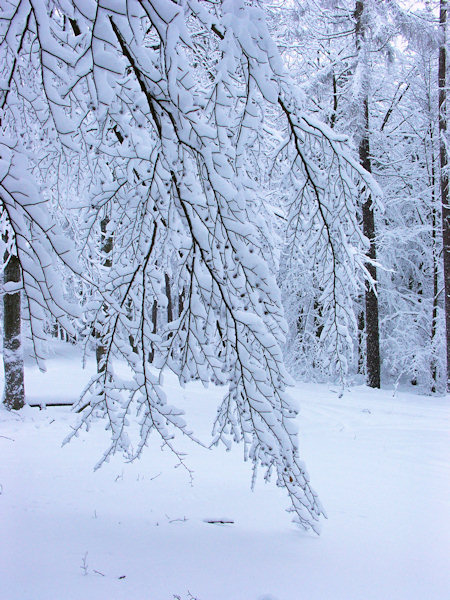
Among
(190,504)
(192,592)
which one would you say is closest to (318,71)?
(190,504)

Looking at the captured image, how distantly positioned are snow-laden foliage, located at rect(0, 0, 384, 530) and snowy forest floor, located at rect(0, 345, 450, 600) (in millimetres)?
611

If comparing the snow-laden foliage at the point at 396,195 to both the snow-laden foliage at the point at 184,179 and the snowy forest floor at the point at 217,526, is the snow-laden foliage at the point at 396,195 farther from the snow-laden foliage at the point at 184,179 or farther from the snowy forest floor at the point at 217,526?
the snow-laden foliage at the point at 184,179

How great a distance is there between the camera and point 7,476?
16.4 feet

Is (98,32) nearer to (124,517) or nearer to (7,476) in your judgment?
(124,517)

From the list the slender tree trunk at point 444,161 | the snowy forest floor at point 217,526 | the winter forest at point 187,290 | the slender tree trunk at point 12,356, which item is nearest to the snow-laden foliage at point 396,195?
the slender tree trunk at point 444,161

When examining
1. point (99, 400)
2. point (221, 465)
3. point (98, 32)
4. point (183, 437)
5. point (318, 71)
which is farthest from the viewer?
point (318, 71)

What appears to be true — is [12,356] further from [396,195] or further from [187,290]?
[396,195]

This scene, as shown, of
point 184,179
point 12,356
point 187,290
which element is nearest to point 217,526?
point 187,290

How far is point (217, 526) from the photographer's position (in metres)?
3.82

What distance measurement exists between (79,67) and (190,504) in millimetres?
3947

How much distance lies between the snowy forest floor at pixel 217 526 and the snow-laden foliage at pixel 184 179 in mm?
611

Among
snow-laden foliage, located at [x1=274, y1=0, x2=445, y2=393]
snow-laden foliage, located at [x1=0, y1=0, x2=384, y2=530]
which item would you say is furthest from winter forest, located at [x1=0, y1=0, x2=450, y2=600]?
snow-laden foliage, located at [x1=274, y1=0, x2=445, y2=393]

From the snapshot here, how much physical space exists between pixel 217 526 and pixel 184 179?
3.04m

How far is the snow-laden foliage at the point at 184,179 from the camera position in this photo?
65.0 inches
